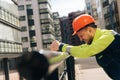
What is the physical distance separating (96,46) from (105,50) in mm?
158

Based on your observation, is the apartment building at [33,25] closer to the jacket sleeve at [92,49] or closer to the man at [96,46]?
the man at [96,46]

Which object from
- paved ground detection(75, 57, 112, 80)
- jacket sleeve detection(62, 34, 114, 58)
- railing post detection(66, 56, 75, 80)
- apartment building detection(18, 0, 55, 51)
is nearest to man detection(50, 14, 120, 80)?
jacket sleeve detection(62, 34, 114, 58)

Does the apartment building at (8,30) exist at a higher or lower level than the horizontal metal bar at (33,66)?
higher

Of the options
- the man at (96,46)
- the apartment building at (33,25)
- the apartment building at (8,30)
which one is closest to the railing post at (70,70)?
the man at (96,46)

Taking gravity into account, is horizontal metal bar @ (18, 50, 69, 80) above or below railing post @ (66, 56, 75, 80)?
above

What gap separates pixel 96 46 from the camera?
251 centimetres

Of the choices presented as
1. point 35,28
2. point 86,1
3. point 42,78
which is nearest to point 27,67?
point 42,78

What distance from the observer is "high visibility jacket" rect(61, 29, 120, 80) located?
8.23ft

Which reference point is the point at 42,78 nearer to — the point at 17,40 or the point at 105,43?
the point at 105,43

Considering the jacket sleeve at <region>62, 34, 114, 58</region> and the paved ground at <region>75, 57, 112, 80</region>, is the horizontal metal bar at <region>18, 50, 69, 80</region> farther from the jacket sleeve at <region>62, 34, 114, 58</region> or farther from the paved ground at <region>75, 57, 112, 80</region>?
the paved ground at <region>75, 57, 112, 80</region>

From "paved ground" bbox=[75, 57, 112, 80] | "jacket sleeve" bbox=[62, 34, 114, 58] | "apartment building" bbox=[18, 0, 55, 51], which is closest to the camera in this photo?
"jacket sleeve" bbox=[62, 34, 114, 58]

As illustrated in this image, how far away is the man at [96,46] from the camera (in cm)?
252

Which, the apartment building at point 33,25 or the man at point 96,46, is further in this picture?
the apartment building at point 33,25

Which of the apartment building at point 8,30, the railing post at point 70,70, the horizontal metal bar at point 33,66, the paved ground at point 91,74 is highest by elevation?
the apartment building at point 8,30
